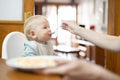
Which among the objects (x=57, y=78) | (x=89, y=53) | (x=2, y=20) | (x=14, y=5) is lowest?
(x=89, y=53)

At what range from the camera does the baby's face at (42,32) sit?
62.1 inches

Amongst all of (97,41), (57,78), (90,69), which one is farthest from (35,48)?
(90,69)

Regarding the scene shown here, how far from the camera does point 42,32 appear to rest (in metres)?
1.58

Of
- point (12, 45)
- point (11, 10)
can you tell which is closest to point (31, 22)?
point (12, 45)

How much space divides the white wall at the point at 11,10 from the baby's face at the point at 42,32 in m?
1.16

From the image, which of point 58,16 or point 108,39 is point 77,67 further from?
point 58,16

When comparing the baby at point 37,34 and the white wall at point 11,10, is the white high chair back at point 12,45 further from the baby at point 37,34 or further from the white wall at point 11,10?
the white wall at point 11,10

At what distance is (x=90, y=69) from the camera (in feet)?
1.91

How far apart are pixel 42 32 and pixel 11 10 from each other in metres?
1.21

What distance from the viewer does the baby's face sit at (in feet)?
5.17

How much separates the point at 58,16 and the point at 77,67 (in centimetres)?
960

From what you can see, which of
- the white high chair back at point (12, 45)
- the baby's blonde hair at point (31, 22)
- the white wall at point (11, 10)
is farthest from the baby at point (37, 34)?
the white wall at point (11, 10)

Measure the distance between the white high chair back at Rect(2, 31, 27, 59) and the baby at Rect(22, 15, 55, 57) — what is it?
22cm

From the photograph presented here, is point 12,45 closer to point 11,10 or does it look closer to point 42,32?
point 42,32
